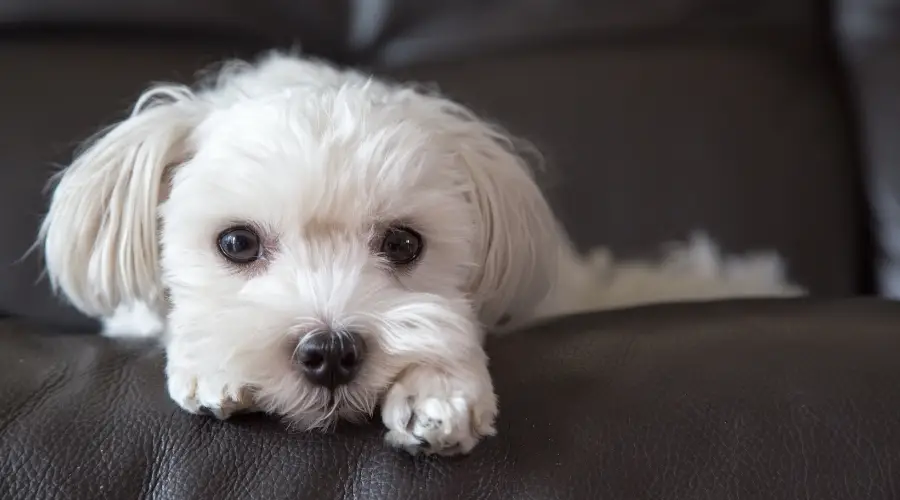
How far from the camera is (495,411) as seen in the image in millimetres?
898

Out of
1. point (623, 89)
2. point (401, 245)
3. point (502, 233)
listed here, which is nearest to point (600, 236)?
point (623, 89)

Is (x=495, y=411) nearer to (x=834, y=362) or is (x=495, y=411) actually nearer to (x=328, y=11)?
(x=834, y=362)

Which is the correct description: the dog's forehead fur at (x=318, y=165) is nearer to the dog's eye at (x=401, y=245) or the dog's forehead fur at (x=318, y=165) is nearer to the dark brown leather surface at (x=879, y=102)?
the dog's eye at (x=401, y=245)

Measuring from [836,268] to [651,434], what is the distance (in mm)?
904

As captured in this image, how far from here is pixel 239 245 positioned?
1.12 meters

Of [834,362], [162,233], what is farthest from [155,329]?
[834,362]

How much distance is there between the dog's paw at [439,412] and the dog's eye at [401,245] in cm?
25

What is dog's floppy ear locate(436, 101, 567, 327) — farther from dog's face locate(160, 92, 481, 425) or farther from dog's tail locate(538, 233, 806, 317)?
dog's tail locate(538, 233, 806, 317)

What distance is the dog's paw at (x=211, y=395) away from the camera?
0.87 m

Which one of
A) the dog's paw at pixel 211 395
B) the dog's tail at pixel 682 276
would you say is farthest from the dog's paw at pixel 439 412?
the dog's tail at pixel 682 276

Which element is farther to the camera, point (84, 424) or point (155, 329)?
point (155, 329)

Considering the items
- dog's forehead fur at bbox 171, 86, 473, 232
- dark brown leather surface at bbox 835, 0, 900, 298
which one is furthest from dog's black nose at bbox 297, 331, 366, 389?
dark brown leather surface at bbox 835, 0, 900, 298

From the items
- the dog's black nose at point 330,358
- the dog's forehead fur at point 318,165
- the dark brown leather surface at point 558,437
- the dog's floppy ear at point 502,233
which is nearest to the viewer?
the dark brown leather surface at point 558,437

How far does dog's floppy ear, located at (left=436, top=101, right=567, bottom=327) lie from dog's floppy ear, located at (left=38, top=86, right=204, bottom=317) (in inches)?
16.0
